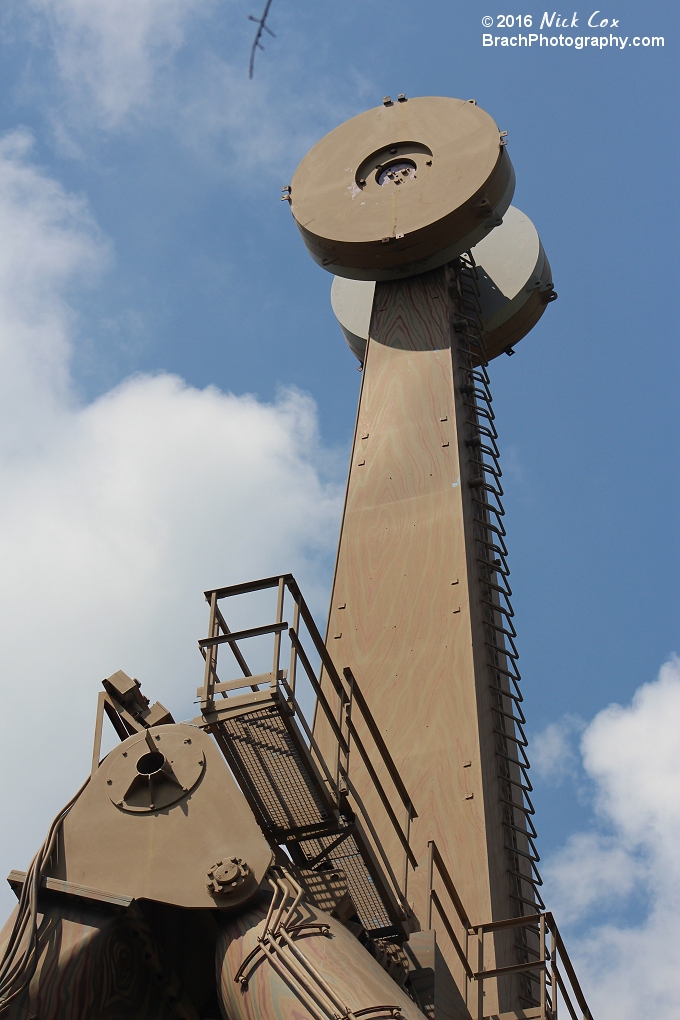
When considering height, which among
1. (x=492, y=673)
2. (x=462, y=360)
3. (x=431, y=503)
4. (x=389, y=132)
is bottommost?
(x=492, y=673)

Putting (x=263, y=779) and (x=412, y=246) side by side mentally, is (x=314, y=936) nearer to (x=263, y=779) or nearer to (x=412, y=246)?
(x=263, y=779)

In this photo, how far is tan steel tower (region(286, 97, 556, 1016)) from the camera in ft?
43.4

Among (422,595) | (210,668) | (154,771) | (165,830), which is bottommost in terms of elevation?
(165,830)

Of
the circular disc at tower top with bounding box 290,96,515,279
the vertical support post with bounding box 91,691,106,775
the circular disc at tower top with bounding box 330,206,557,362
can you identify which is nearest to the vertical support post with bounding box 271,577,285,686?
the vertical support post with bounding box 91,691,106,775

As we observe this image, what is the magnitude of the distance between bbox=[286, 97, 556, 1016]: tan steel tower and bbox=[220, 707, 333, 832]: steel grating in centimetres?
211

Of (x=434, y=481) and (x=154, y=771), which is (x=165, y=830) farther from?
(x=434, y=481)

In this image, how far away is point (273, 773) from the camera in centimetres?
978

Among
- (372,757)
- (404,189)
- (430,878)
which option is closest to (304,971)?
(430,878)

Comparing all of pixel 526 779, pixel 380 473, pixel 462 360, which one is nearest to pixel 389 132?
pixel 462 360

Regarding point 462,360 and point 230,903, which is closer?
point 230,903

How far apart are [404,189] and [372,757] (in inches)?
328

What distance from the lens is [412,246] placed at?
17.2 meters

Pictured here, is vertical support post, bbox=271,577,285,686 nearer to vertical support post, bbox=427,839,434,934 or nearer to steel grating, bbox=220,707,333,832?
steel grating, bbox=220,707,333,832

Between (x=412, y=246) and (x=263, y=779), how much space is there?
9510 millimetres
